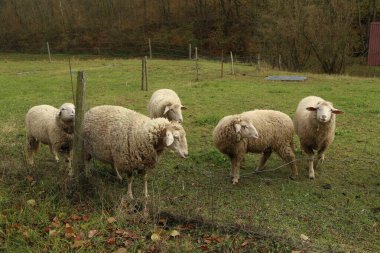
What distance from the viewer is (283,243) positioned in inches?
160

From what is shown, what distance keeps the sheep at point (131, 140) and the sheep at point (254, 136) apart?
1.16m

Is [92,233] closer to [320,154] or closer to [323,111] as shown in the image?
[323,111]

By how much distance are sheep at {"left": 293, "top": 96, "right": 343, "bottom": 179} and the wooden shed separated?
22.2 metres

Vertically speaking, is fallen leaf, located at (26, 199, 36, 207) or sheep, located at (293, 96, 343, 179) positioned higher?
sheep, located at (293, 96, 343, 179)

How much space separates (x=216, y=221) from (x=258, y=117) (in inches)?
118

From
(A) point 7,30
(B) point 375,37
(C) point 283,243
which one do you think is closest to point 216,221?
(C) point 283,243

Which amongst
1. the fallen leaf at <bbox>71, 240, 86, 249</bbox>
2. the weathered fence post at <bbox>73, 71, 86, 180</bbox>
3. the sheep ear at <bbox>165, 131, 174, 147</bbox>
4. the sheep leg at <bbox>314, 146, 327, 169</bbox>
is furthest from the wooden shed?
the fallen leaf at <bbox>71, 240, 86, 249</bbox>

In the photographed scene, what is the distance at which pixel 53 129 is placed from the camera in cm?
661

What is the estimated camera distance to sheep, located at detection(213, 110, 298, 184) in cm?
651

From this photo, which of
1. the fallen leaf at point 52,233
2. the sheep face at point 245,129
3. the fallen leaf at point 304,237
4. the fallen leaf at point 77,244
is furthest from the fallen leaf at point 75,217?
the sheep face at point 245,129

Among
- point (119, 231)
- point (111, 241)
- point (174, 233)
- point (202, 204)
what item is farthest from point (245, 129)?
point (111, 241)

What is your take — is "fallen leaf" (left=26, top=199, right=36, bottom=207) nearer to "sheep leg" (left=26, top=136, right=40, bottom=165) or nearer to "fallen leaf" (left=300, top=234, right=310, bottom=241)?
"sheep leg" (left=26, top=136, right=40, bottom=165)

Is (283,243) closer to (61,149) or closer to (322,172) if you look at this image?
(322,172)

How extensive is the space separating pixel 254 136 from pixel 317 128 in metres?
1.36
